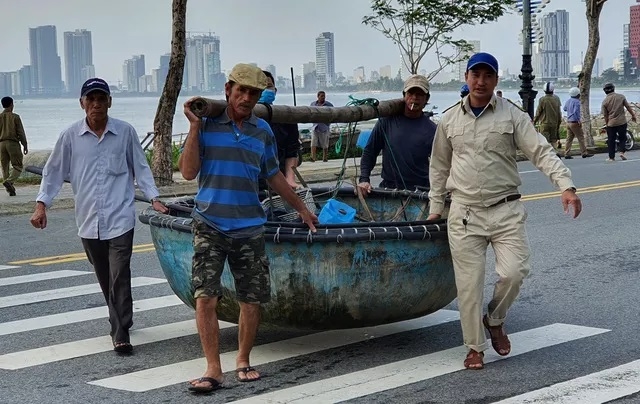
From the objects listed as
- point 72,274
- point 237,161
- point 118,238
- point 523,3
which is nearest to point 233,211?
point 237,161

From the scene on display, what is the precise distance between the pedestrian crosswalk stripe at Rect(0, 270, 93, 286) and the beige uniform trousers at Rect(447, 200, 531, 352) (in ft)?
16.5

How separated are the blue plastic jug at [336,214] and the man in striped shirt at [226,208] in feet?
4.83

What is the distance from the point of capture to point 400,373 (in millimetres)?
6996

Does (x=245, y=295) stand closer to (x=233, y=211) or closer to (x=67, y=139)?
(x=233, y=211)

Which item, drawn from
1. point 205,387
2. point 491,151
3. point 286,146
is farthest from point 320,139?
point 205,387

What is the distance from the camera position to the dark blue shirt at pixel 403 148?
868cm

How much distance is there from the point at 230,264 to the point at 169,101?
14.6 meters

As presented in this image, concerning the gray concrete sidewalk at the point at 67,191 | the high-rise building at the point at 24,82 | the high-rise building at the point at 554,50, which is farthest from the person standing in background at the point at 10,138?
the high-rise building at the point at 24,82

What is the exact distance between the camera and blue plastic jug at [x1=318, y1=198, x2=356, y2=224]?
8.20 m

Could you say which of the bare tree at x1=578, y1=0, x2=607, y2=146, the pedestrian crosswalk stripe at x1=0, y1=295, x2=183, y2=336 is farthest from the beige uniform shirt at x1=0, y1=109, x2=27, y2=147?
the bare tree at x1=578, y1=0, x2=607, y2=146

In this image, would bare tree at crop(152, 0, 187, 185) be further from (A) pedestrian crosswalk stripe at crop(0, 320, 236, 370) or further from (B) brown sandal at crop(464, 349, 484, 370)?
(B) brown sandal at crop(464, 349, 484, 370)

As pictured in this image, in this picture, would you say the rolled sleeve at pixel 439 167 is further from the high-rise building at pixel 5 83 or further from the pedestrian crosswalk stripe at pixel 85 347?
the high-rise building at pixel 5 83

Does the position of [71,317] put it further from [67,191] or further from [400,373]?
[67,191]

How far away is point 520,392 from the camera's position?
257 inches
